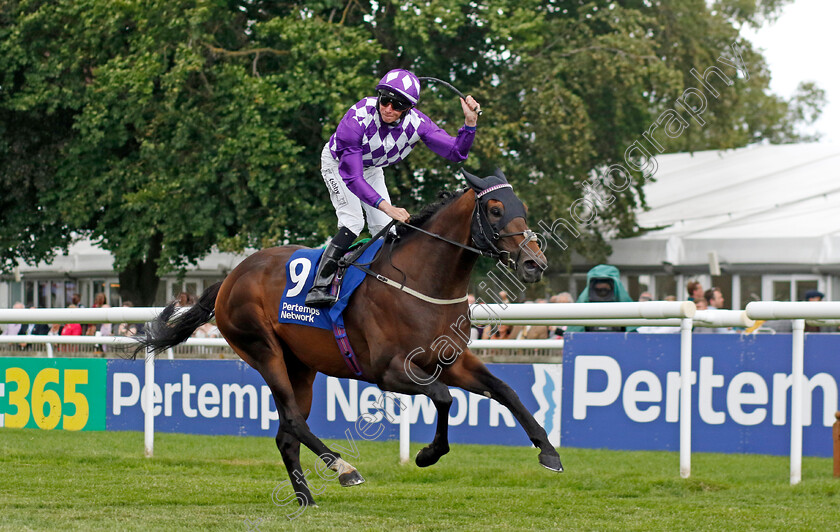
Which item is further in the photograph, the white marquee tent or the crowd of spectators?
the white marquee tent

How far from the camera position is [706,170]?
20844 millimetres

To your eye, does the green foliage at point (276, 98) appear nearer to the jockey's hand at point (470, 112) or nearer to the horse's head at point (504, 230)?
the jockey's hand at point (470, 112)

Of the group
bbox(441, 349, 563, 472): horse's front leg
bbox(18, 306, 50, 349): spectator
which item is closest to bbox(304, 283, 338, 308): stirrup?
bbox(441, 349, 563, 472): horse's front leg

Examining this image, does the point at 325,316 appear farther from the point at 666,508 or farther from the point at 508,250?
the point at 666,508

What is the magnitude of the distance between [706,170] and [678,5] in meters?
4.96

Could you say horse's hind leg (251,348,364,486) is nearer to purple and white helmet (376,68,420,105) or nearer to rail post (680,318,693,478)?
purple and white helmet (376,68,420,105)

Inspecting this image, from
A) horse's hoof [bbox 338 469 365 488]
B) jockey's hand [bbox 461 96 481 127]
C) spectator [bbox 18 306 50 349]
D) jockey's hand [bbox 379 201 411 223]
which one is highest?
jockey's hand [bbox 461 96 481 127]

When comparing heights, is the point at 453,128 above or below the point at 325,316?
above

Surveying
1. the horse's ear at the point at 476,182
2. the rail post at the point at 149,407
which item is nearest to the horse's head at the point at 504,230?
the horse's ear at the point at 476,182

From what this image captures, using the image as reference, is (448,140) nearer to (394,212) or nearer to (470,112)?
(470,112)

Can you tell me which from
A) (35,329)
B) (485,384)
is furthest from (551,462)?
(35,329)

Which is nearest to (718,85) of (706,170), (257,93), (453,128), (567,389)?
(706,170)

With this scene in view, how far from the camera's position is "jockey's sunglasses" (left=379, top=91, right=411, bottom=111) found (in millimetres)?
5035

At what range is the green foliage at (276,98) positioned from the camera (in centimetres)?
1455
